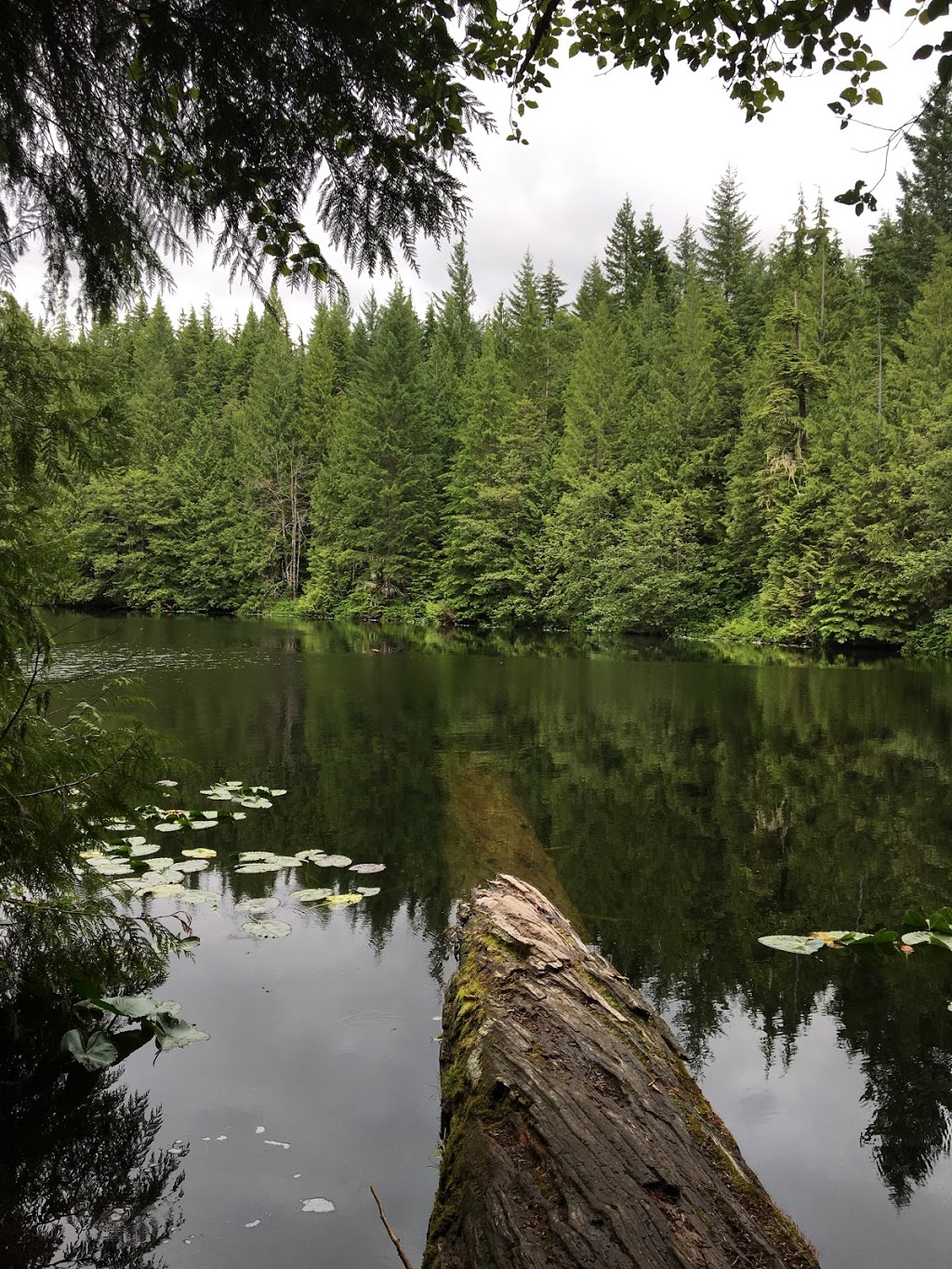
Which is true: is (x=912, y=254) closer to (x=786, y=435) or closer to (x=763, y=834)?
(x=786, y=435)

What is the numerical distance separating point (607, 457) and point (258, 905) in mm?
30534

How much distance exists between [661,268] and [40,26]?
50.7m

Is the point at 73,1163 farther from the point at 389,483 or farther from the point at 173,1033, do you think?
the point at 389,483

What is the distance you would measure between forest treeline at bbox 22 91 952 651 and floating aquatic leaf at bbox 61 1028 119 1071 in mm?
21041

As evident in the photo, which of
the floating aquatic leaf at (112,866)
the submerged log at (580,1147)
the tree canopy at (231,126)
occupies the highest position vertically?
the tree canopy at (231,126)

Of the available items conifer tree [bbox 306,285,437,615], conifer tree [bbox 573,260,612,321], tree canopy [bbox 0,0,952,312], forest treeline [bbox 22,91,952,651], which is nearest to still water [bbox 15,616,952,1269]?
tree canopy [bbox 0,0,952,312]

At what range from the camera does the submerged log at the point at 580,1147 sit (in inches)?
74.2

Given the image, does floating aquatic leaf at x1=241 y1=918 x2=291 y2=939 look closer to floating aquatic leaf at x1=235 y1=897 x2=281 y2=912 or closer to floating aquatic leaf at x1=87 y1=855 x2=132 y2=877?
floating aquatic leaf at x1=235 y1=897 x2=281 y2=912

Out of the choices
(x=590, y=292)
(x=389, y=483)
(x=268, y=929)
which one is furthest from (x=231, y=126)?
(x=590, y=292)

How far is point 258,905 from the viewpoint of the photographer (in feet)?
16.4

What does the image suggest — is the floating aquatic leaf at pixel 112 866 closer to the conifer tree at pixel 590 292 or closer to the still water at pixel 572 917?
the still water at pixel 572 917

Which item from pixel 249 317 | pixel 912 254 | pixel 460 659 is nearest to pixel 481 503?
pixel 460 659

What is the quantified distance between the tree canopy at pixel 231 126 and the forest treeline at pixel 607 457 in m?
21.0

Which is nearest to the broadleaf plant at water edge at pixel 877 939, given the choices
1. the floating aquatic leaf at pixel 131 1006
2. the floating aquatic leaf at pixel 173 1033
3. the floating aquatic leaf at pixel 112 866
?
the floating aquatic leaf at pixel 173 1033
